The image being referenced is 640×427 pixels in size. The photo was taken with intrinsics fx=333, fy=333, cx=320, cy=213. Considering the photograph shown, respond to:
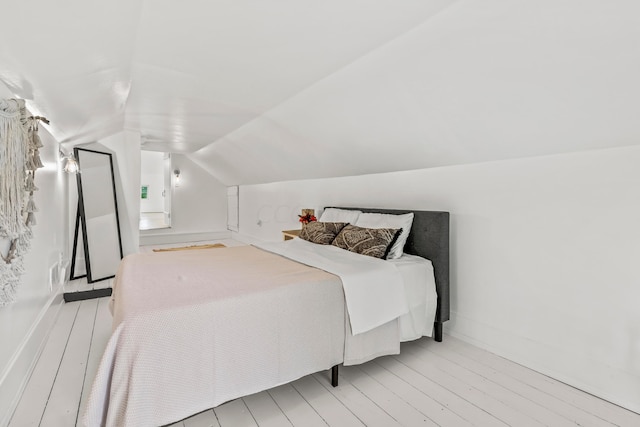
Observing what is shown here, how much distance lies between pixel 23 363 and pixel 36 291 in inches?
27.5

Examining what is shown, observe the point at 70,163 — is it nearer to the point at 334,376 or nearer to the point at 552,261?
the point at 334,376

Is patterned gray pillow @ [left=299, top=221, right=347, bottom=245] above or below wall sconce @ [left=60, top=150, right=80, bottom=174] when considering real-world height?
below

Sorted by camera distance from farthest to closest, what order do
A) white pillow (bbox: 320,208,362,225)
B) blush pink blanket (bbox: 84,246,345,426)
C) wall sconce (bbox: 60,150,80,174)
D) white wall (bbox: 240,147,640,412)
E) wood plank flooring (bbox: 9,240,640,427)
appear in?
wall sconce (bbox: 60,150,80,174)
white pillow (bbox: 320,208,362,225)
white wall (bbox: 240,147,640,412)
wood plank flooring (bbox: 9,240,640,427)
blush pink blanket (bbox: 84,246,345,426)

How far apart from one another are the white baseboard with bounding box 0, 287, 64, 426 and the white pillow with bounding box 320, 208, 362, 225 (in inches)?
105

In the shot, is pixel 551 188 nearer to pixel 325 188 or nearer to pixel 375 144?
pixel 375 144

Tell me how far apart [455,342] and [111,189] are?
15.3ft

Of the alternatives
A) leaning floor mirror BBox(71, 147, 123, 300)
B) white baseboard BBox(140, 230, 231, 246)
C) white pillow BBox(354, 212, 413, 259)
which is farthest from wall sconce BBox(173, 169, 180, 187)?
white pillow BBox(354, 212, 413, 259)

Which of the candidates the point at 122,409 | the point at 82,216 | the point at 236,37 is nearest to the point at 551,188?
the point at 236,37

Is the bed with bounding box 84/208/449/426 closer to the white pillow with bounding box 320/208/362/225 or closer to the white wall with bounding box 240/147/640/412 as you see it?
the white wall with bounding box 240/147/640/412

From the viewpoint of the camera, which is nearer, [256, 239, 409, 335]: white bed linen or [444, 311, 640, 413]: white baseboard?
[444, 311, 640, 413]: white baseboard

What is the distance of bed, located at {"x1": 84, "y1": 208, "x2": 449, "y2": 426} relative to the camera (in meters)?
1.47

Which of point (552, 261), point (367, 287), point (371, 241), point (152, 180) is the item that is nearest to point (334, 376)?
point (367, 287)

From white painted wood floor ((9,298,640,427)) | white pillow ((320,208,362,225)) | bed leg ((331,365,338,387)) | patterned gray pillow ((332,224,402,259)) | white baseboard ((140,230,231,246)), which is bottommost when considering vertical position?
white painted wood floor ((9,298,640,427))

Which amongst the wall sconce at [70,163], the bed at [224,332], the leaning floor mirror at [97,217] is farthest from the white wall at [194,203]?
the bed at [224,332]
